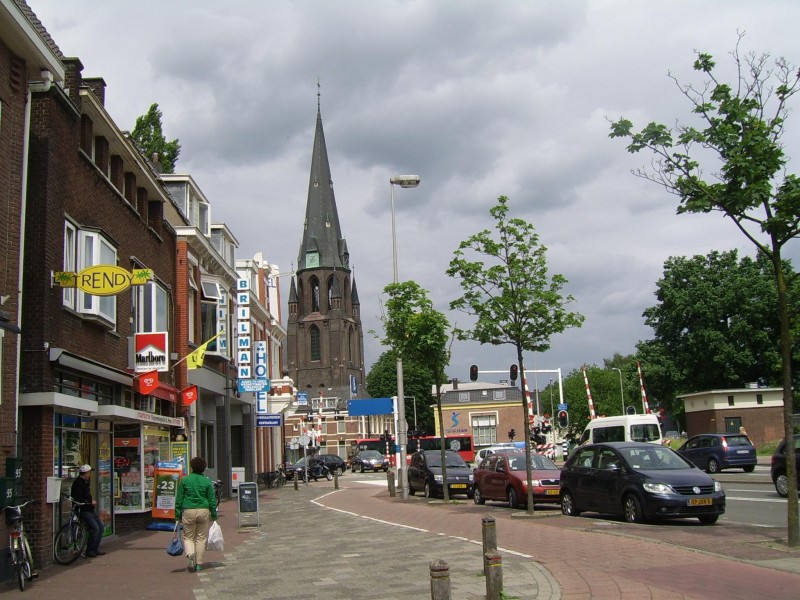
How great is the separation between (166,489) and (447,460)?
1222cm

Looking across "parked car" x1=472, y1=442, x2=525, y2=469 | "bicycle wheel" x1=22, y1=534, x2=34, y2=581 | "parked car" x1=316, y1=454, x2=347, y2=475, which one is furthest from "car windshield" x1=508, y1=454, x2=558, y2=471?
"parked car" x1=316, y1=454, x2=347, y2=475

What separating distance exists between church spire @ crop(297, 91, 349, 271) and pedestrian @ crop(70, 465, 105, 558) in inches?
4138

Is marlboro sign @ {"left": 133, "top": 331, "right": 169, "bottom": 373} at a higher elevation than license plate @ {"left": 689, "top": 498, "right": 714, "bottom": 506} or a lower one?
higher

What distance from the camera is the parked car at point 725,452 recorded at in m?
30.5

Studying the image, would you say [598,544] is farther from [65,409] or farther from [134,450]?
[134,450]

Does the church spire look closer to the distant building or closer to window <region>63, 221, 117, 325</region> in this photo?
the distant building

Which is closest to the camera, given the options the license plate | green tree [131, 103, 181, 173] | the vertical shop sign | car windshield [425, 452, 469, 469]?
the license plate

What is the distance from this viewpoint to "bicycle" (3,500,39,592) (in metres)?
11.3

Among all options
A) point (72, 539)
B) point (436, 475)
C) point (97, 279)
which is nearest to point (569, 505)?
point (436, 475)

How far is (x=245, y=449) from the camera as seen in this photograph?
3981cm

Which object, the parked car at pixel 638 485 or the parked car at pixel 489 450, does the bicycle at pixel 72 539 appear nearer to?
the parked car at pixel 638 485

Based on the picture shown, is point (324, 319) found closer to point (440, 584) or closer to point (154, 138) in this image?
point (154, 138)

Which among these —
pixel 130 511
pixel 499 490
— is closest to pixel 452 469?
pixel 499 490

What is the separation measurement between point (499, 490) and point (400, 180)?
11.5 metres
